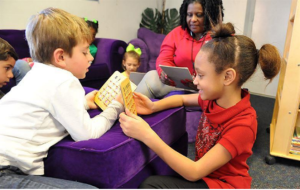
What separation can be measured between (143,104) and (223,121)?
362 millimetres

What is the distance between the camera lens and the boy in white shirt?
842 millimetres

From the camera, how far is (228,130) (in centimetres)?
90

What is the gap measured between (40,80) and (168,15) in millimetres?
3175

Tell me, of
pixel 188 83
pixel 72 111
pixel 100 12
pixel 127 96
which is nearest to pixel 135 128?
pixel 127 96

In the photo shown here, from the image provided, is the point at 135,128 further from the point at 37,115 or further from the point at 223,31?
the point at 223,31

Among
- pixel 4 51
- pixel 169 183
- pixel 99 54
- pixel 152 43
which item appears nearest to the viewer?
pixel 169 183

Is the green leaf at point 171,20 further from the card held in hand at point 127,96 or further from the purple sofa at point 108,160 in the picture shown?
Result: the card held in hand at point 127,96

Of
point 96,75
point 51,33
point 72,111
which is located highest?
point 51,33

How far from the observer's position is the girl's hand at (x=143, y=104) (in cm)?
113

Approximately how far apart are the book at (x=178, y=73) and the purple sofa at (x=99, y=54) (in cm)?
107

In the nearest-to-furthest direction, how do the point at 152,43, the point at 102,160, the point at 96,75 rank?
the point at 102,160 → the point at 96,75 → the point at 152,43

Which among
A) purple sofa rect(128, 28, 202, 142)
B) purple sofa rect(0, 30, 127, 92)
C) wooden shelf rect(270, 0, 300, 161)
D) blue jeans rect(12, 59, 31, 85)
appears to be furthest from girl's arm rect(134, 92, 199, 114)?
purple sofa rect(128, 28, 202, 142)

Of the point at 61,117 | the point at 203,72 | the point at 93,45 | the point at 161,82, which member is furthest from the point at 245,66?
the point at 93,45

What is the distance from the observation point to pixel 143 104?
Answer: 1144 millimetres
